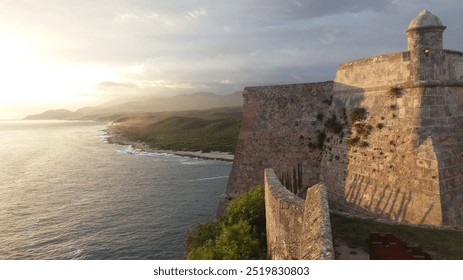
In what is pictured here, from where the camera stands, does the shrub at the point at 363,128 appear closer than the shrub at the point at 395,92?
No

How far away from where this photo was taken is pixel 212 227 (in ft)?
76.6

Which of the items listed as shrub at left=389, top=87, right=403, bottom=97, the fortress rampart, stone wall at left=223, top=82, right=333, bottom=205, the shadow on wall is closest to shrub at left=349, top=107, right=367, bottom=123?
the fortress rampart

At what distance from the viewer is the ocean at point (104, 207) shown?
33.6 metres

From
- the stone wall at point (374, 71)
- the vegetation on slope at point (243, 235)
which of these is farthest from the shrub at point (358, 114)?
the vegetation on slope at point (243, 235)

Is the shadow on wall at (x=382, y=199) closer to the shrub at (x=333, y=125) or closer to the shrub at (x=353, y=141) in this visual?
the shrub at (x=353, y=141)

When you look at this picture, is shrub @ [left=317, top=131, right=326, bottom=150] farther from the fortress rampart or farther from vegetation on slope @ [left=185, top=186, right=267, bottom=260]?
vegetation on slope @ [left=185, top=186, right=267, bottom=260]

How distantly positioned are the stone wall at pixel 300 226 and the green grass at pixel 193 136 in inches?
3109

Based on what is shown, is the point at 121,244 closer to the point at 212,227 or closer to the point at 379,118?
the point at 212,227

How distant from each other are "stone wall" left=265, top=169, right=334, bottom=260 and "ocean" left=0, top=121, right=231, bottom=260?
70.5 ft

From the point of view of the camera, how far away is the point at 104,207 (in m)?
45.5

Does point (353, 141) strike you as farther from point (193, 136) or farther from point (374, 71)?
point (193, 136)

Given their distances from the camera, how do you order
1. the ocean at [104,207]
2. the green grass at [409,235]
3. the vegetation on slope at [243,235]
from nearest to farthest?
the green grass at [409,235]
the vegetation on slope at [243,235]
the ocean at [104,207]

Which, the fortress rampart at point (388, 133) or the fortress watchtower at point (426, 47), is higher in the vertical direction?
the fortress watchtower at point (426, 47)

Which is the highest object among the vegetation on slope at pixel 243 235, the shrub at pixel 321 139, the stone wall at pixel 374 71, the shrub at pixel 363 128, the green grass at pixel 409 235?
the stone wall at pixel 374 71
